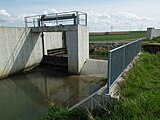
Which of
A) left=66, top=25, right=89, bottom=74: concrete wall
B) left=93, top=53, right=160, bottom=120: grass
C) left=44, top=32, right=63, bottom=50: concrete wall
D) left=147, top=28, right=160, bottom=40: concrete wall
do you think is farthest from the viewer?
left=147, top=28, right=160, bottom=40: concrete wall

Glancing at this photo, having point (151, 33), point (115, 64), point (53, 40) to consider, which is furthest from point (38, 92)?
point (151, 33)

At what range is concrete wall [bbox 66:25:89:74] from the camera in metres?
12.5

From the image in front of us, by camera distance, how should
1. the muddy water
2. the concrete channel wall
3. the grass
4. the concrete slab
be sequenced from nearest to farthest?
the grass < the muddy water < the concrete channel wall < the concrete slab

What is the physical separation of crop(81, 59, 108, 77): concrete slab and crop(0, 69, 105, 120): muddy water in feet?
2.08

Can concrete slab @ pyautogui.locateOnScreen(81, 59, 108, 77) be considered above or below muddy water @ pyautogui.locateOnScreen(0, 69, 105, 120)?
above

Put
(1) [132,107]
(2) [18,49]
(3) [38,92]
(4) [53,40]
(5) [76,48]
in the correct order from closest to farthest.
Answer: (1) [132,107]
(3) [38,92]
(5) [76,48]
(2) [18,49]
(4) [53,40]

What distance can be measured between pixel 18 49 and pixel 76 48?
4.14 meters

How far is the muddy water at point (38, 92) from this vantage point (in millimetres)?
7230

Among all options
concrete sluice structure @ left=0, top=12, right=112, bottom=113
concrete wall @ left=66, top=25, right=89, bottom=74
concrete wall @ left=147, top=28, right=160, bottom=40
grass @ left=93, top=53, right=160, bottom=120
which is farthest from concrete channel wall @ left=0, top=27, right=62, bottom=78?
concrete wall @ left=147, top=28, right=160, bottom=40

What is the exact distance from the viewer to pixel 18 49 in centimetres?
1332

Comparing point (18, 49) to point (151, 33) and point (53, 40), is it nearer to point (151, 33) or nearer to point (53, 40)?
point (53, 40)

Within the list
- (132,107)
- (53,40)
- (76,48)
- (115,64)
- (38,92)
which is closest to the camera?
(132,107)

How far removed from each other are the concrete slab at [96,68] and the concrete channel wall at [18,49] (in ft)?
14.3

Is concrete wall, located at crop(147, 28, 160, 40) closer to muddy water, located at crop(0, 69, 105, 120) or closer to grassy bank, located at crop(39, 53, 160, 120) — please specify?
muddy water, located at crop(0, 69, 105, 120)
